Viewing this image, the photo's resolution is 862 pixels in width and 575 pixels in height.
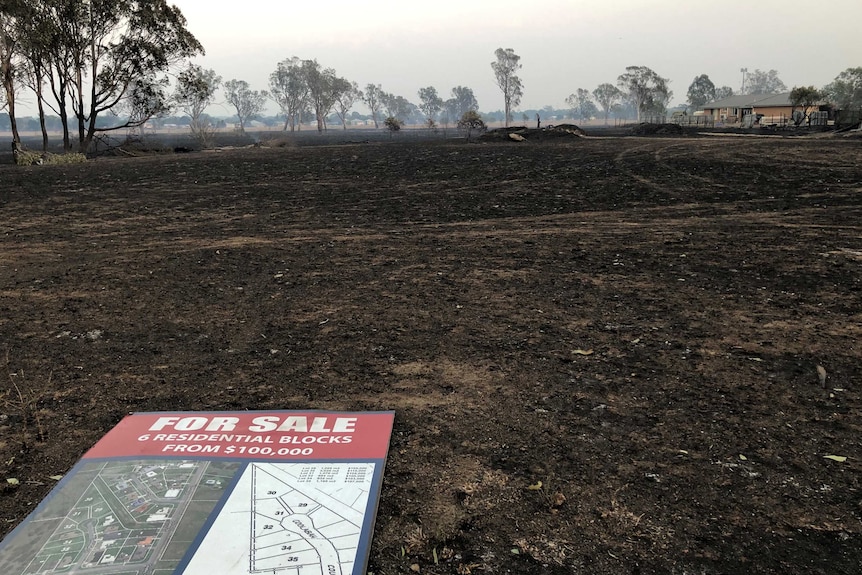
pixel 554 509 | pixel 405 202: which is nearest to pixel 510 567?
pixel 554 509

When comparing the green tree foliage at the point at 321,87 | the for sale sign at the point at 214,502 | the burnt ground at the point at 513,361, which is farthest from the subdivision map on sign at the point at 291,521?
the green tree foliage at the point at 321,87

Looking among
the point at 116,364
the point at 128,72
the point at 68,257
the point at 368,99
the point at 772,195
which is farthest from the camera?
the point at 368,99

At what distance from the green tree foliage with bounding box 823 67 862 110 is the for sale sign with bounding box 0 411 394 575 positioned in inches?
2525

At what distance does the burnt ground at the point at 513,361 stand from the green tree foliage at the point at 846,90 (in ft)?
187

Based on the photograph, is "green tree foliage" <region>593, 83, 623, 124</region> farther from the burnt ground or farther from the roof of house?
the burnt ground

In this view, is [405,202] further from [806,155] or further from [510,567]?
[806,155]

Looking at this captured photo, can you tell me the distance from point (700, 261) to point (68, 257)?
8.27 meters

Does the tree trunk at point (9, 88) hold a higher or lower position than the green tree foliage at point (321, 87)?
lower

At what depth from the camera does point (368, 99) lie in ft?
451

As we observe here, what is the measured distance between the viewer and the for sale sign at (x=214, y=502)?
233cm

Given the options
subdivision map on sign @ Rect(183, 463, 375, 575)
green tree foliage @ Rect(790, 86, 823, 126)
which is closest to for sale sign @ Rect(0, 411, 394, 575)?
subdivision map on sign @ Rect(183, 463, 375, 575)

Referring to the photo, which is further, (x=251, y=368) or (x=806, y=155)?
(x=806, y=155)

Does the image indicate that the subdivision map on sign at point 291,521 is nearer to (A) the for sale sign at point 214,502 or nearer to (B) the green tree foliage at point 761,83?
(A) the for sale sign at point 214,502

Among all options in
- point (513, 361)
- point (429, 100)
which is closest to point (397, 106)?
point (429, 100)
